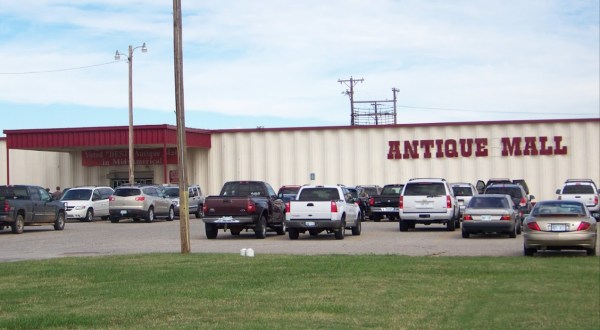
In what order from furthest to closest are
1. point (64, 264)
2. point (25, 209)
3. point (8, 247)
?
point (25, 209), point (8, 247), point (64, 264)

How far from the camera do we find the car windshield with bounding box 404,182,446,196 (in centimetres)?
3238

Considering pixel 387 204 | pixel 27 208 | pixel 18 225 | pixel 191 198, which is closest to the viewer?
pixel 18 225

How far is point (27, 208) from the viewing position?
34188 mm

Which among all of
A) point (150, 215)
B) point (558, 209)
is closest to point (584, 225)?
point (558, 209)

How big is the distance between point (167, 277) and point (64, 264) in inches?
142

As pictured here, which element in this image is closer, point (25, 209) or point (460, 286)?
point (460, 286)

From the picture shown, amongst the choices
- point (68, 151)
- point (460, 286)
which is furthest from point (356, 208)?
point (68, 151)

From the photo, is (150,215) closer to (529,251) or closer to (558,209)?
(529,251)

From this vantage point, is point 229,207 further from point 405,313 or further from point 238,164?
point 238,164

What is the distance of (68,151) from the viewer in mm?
61250

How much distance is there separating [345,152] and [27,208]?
26.6 m

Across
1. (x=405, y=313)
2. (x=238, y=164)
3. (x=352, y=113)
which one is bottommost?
(x=405, y=313)

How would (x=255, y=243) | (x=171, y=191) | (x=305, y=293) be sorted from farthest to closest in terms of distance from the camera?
(x=171, y=191)
(x=255, y=243)
(x=305, y=293)

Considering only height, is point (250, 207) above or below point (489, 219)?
above
